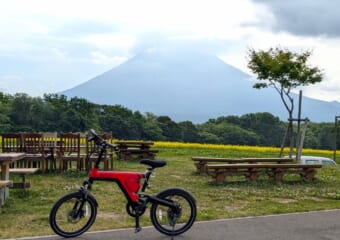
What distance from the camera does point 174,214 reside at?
246 inches

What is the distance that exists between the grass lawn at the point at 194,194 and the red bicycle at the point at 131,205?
1.27ft

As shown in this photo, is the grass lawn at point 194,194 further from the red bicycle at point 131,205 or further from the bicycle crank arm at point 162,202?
the bicycle crank arm at point 162,202

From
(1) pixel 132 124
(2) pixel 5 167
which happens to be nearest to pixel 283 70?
(2) pixel 5 167

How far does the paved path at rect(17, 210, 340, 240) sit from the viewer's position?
6.11 meters

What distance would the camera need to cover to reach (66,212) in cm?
604

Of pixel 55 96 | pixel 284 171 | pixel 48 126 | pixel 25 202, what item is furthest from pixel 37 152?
pixel 55 96

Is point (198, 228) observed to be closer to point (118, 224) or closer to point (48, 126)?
point (118, 224)

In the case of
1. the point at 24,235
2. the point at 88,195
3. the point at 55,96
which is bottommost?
the point at 24,235

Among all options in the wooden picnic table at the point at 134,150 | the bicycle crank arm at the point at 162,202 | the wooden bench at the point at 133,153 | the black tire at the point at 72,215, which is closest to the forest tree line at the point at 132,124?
the wooden picnic table at the point at 134,150

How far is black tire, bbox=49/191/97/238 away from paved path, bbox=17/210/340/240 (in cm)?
11

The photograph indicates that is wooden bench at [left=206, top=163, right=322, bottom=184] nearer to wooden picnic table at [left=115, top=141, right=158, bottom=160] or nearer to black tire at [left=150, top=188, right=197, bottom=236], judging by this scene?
black tire at [left=150, top=188, right=197, bottom=236]

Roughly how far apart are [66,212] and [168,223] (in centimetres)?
125

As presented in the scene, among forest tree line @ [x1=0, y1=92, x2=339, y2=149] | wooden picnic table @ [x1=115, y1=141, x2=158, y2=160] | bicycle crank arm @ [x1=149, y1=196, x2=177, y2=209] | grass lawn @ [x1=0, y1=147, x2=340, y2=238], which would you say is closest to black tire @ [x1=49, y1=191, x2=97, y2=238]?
grass lawn @ [x1=0, y1=147, x2=340, y2=238]

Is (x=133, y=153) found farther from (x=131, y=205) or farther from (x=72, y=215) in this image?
(x=72, y=215)
